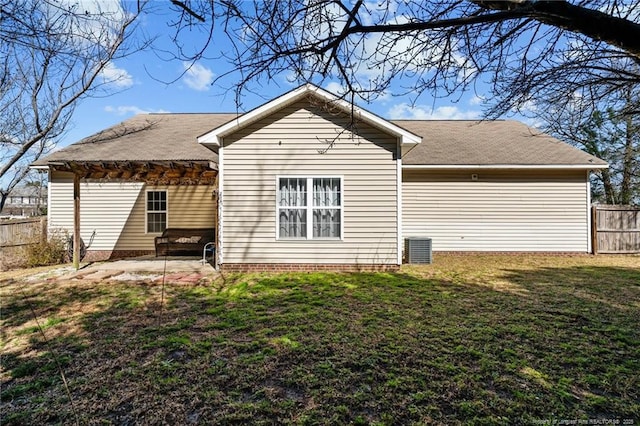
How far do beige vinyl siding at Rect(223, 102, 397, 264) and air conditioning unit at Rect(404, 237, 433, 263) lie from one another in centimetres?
158

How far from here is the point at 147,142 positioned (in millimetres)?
11234

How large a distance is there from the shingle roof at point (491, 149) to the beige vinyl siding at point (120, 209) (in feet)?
24.3

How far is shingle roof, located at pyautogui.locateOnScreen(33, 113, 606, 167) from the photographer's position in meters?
10.2

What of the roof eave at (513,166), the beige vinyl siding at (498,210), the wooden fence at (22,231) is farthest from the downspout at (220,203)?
the wooden fence at (22,231)

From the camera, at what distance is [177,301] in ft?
19.2

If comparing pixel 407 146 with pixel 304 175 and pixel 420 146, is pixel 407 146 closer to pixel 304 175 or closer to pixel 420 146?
pixel 304 175

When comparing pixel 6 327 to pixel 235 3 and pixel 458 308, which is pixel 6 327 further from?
pixel 458 308

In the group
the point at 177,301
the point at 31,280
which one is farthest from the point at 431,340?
the point at 31,280

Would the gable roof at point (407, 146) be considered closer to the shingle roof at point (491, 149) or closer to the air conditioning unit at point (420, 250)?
the shingle roof at point (491, 149)

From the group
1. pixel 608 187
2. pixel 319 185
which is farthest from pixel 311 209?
pixel 608 187

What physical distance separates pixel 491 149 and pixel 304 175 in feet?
24.0

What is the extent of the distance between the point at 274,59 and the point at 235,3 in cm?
55

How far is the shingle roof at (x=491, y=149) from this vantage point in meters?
10.4

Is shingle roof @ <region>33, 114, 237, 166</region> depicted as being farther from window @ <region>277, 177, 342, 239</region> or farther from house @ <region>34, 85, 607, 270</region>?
window @ <region>277, 177, 342, 239</region>
